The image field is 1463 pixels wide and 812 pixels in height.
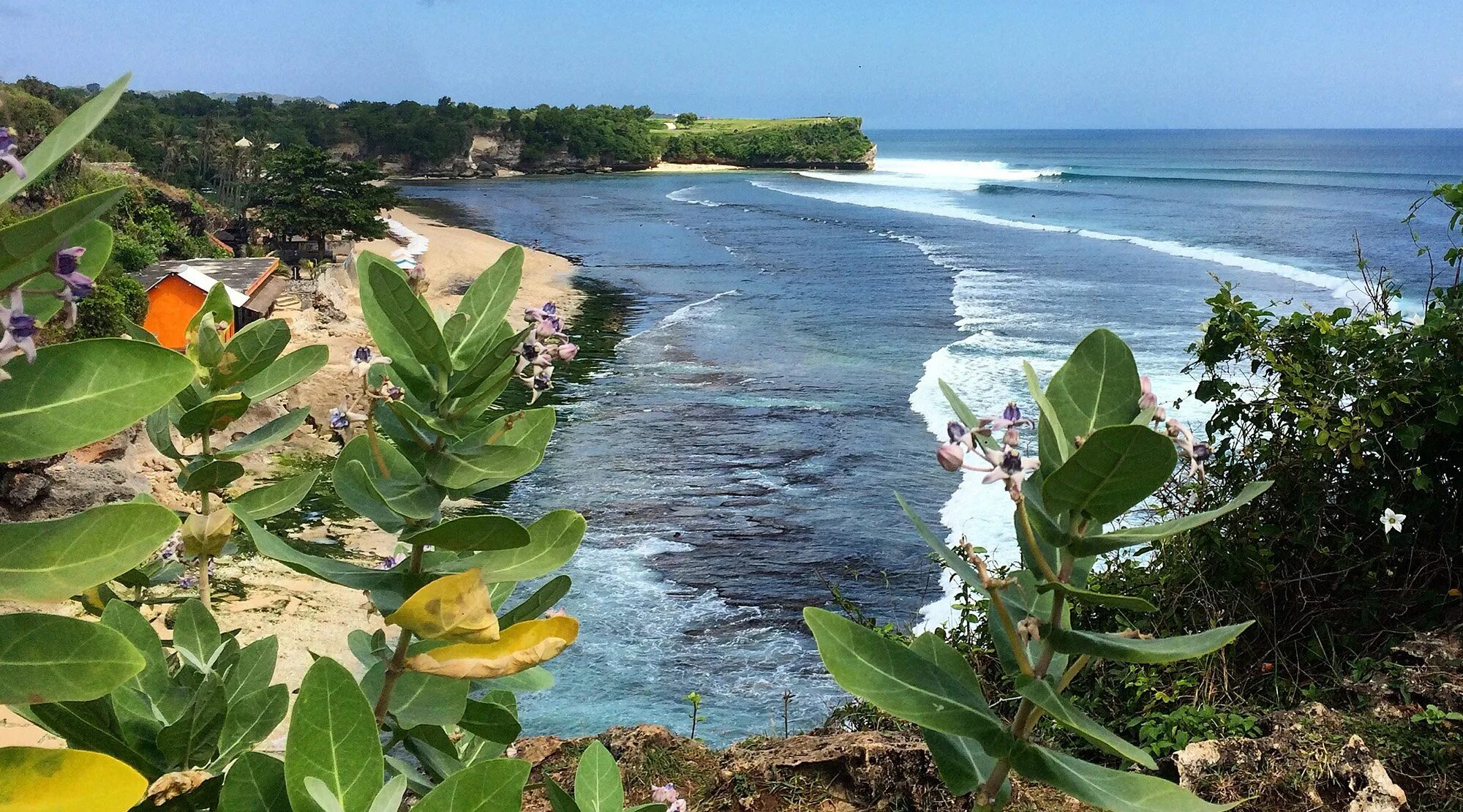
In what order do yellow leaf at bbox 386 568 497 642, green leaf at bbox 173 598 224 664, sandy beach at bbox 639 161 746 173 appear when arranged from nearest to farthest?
yellow leaf at bbox 386 568 497 642 → green leaf at bbox 173 598 224 664 → sandy beach at bbox 639 161 746 173

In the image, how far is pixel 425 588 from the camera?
1.07m

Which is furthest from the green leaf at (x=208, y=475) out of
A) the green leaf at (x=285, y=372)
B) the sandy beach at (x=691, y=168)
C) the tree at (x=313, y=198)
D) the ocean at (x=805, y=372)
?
the sandy beach at (x=691, y=168)

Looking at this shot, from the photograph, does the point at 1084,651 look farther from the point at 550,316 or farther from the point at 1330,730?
the point at 1330,730

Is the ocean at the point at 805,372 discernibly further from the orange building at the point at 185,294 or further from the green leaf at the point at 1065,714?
the orange building at the point at 185,294

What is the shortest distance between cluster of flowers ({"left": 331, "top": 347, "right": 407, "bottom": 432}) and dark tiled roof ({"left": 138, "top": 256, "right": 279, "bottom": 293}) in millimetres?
19658

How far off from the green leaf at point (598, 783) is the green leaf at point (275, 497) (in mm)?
544

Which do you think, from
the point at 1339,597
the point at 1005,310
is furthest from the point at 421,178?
the point at 1339,597

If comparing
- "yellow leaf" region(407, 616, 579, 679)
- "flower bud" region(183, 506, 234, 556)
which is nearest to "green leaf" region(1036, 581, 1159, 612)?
"yellow leaf" region(407, 616, 579, 679)

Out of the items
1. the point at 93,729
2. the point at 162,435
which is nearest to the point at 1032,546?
the point at 93,729

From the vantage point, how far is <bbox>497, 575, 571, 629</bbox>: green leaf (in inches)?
53.5

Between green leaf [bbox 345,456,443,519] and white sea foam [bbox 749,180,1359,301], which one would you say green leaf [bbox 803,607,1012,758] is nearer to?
green leaf [bbox 345,456,443,519]

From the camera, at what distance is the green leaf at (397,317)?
1.17 metres

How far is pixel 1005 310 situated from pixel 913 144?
525ft

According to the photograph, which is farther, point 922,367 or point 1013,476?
point 922,367
